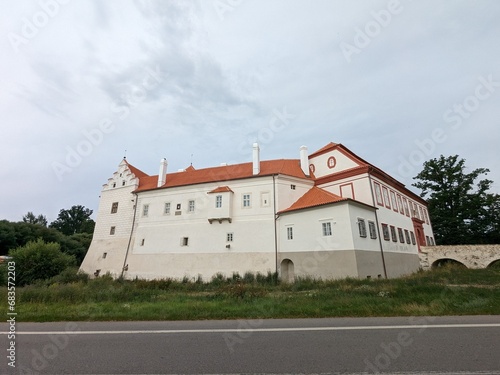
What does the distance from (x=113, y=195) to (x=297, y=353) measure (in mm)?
34768

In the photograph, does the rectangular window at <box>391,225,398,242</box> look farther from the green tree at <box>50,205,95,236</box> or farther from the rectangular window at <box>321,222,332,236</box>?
the green tree at <box>50,205,95,236</box>

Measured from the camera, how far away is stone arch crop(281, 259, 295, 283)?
944 inches

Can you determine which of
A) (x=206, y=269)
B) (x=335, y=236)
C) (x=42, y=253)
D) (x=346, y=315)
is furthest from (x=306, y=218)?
(x=42, y=253)

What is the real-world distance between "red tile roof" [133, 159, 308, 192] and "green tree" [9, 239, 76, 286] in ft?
35.2

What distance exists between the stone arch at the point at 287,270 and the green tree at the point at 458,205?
29.9 metres

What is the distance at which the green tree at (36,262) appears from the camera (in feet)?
75.3

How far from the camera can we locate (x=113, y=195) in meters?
34.7

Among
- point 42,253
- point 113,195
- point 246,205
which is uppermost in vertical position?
point 113,195

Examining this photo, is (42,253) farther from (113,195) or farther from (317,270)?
(317,270)

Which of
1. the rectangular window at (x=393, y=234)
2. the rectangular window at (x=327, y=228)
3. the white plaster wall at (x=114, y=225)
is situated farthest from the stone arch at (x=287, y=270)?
the white plaster wall at (x=114, y=225)

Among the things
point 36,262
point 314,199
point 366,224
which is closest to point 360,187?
point 366,224

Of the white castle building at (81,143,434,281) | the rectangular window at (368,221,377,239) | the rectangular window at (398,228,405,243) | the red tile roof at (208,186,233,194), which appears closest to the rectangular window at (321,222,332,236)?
the white castle building at (81,143,434,281)

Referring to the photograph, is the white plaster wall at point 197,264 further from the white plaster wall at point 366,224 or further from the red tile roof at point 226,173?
the red tile roof at point 226,173

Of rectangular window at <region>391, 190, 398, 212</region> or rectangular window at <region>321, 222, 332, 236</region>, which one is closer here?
rectangular window at <region>321, 222, 332, 236</region>
